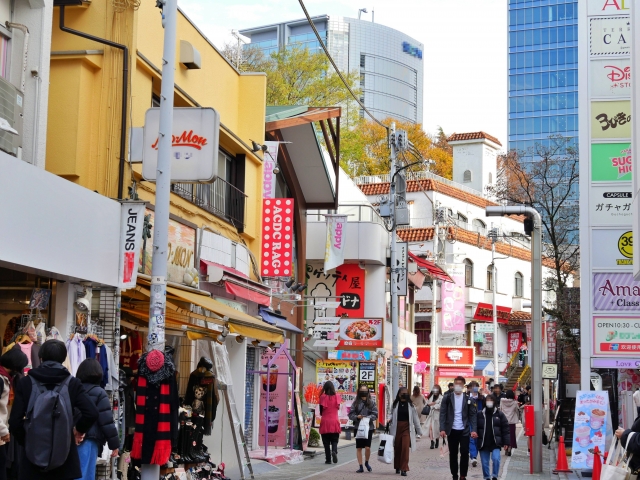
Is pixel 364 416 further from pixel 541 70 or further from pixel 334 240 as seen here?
pixel 541 70

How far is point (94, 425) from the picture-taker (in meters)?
9.40

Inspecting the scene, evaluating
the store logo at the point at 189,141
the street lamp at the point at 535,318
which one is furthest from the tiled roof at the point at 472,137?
the store logo at the point at 189,141

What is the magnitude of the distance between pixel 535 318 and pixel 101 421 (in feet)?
44.5

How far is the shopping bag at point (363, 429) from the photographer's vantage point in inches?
779

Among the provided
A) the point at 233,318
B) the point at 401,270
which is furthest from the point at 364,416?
the point at 401,270

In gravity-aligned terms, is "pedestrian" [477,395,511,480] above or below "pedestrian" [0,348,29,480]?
below

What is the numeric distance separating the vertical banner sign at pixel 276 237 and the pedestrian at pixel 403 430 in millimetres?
5484

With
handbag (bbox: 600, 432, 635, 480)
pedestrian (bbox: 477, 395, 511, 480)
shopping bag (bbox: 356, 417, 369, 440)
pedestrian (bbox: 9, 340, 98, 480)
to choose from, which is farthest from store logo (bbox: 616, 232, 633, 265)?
pedestrian (bbox: 9, 340, 98, 480)

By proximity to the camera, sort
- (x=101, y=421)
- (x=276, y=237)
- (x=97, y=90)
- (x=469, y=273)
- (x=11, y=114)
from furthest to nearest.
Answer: (x=469, y=273), (x=276, y=237), (x=97, y=90), (x=11, y=114), (x=101, y=421)

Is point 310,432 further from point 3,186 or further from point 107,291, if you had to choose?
point 3,186

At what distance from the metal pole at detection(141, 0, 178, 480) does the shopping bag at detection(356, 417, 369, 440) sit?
328 inches

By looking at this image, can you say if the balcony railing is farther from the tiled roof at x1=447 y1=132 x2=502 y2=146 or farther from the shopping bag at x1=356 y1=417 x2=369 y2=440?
the tiled roof at x1=447 y1=132 x2=502 y2=146

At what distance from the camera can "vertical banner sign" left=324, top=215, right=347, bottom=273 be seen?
31.9 m

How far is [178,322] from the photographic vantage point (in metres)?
15.6
